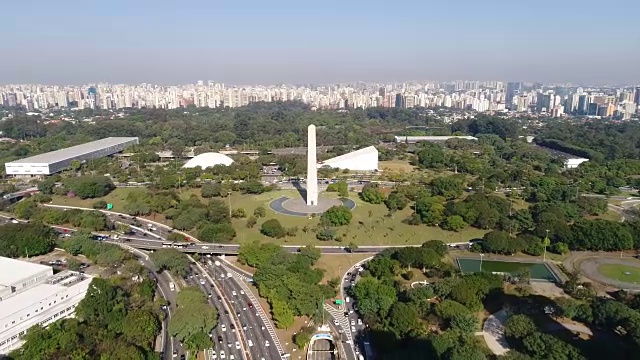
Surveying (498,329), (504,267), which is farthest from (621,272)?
(498,329)

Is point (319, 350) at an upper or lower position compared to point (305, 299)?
lower

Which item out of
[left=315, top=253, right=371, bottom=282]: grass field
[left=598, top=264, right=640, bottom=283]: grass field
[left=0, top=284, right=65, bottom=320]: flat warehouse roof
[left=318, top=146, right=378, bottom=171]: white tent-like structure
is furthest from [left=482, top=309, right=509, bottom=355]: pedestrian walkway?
[left=318, top=146, right=378, bottom=171]: white tent-like structure

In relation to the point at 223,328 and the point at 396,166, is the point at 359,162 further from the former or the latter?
the point at 223,328

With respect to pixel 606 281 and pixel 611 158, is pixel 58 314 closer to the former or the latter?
pixel 606 281

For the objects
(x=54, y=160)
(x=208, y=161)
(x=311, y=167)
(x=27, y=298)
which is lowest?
(x=27, y=298)

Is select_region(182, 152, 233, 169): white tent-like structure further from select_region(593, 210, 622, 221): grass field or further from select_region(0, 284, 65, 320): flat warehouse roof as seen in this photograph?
select_region(593, 210, 622, 221): grass field

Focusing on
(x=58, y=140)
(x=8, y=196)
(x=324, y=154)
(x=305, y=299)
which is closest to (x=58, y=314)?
(x=305, y=299)

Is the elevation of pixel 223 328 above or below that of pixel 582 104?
below
